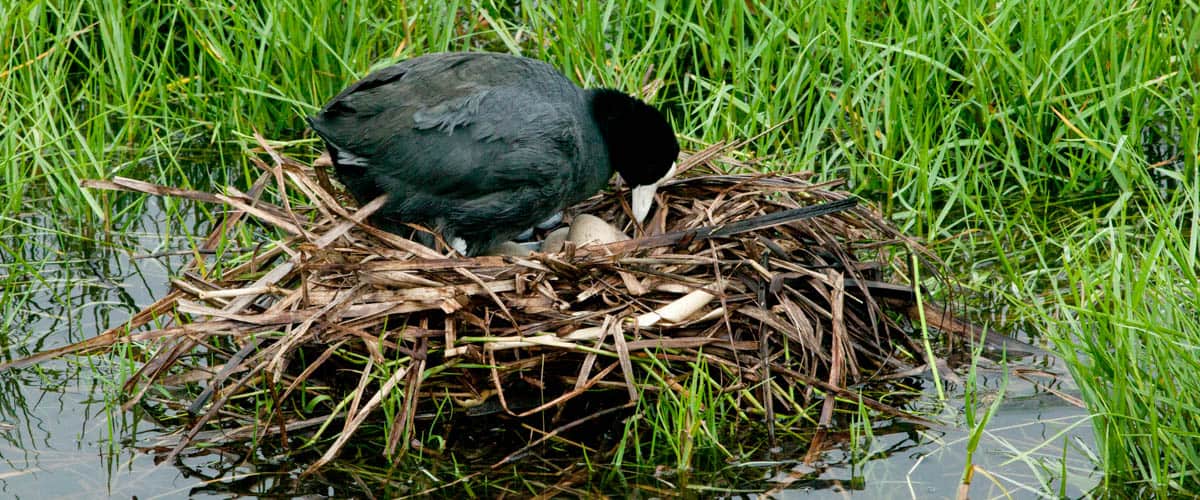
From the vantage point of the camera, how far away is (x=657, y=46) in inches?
232

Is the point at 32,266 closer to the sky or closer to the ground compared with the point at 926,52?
closer to the ground

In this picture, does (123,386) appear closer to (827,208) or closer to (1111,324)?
(827,208)

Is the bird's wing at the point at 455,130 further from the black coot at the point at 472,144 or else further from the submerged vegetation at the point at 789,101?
the submerged vegetation at the point at 789,101

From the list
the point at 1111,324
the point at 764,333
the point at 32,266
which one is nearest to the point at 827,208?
the point at 764,333

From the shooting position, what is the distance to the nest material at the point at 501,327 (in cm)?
388

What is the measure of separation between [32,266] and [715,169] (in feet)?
7.51

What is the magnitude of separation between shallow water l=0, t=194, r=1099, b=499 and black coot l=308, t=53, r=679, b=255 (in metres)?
→ 0.96

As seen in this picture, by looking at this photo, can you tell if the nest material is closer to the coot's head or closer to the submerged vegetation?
the coot's head

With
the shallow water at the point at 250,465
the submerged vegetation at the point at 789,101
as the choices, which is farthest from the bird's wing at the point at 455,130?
the shallow water at the point at 250,465

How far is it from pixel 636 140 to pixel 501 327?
844 mm

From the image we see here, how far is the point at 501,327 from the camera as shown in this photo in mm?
4027

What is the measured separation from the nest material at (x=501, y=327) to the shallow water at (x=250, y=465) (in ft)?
0.39

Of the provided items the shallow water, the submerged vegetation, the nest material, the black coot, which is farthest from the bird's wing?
the shallow water

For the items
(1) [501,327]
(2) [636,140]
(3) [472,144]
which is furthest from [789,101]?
(1) [501,327]
